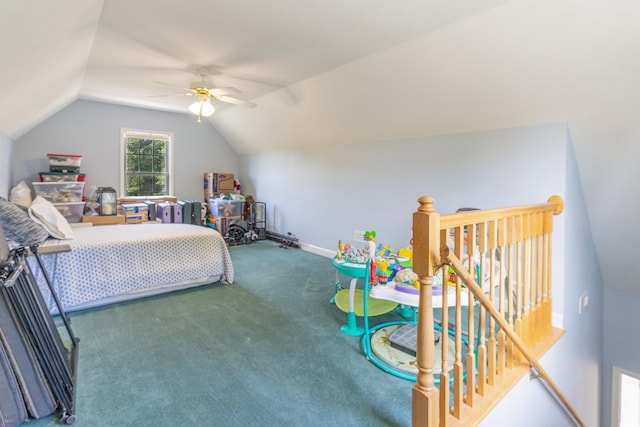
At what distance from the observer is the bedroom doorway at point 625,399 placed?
12.6 feet

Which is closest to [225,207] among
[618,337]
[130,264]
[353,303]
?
[130,264]

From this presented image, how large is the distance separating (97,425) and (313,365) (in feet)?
4.05

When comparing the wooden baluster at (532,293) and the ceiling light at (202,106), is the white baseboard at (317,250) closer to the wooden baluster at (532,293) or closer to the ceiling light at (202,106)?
the ceiling light at (202,106)

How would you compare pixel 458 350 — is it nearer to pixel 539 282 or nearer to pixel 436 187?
pixel 539 282

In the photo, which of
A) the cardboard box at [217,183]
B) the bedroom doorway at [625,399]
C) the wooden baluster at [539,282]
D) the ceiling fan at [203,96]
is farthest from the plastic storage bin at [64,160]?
the bedroom doorway at [625,399]

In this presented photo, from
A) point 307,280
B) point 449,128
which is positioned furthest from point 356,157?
point 307,280

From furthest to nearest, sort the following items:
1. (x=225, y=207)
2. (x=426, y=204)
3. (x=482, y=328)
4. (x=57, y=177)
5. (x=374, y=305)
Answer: (x=225, y=207), (x=57, y=177), (x=374, y=305), (x=482, y=328), (x=426, y=204)

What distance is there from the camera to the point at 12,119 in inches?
138

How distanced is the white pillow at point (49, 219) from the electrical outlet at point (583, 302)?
4.91m

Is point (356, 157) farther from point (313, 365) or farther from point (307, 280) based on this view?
point (313, 365)

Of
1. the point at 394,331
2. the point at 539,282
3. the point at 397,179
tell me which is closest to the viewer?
the point at 539,282

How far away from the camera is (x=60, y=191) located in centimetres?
490

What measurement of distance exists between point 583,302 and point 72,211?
21.7 feet

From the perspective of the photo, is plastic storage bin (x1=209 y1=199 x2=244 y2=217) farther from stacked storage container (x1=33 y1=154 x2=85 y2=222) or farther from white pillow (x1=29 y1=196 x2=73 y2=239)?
white pillow (x1=29 y1=196 x2=73 y2=239)
